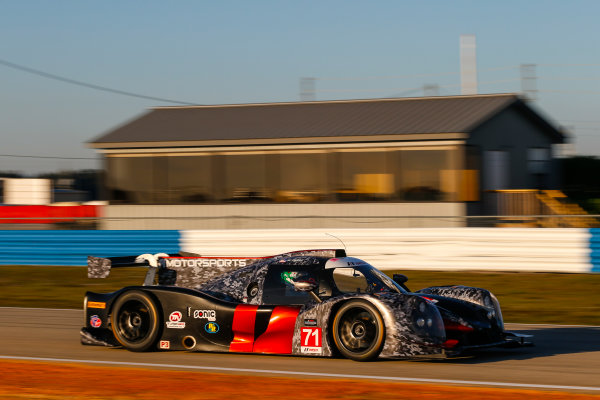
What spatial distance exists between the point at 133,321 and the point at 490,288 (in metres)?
8.78

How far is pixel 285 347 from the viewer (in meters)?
8.59

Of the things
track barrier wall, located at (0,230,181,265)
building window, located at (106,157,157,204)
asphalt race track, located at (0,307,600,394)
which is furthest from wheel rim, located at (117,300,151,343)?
building window, located at (106,157,157,204)

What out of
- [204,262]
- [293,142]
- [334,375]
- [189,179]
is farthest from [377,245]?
[334,375]

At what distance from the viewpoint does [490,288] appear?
53.4 feet

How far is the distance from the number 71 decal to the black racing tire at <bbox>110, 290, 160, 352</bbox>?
161 cm

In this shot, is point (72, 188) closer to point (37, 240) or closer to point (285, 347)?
point (37, 240)

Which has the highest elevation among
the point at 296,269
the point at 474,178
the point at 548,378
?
the point at 474,178

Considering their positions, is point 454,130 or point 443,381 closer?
point 443,381

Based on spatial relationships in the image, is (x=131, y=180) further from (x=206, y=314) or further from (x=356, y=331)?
(x=356, y=331)

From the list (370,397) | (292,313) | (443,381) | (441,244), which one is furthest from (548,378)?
(441,244)

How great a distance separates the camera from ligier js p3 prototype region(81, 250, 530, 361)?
8.04m

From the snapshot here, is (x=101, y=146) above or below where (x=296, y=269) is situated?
above

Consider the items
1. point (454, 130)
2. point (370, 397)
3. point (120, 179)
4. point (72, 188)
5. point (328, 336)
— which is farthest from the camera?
point (72, 188)

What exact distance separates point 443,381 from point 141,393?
2458 mm
